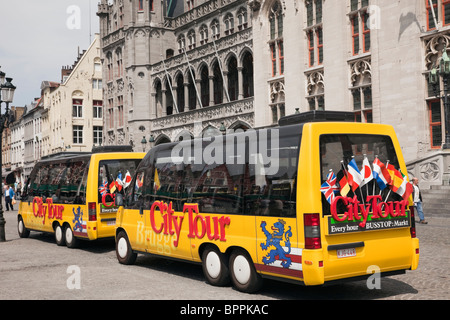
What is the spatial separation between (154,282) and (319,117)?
3.67m

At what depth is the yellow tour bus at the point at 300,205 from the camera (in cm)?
707

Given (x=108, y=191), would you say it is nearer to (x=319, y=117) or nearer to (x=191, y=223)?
(x=191, y=223)

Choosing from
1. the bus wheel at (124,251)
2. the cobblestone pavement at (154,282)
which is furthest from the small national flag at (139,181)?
the cobblestone pavement at (154,282)

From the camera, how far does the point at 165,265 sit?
437 inches

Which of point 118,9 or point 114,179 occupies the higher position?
point 118,9

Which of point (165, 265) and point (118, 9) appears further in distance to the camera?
point (118, 9)

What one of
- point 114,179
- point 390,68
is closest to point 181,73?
point 390,68

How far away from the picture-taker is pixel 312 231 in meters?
6.93

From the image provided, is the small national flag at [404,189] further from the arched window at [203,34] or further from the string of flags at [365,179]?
the arched window at [203,34]

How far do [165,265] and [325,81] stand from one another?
59.1 feet

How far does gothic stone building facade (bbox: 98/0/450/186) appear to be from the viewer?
74.6ft

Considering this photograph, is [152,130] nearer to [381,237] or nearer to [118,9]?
[118,9]

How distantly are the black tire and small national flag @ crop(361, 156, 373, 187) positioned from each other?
8411 mm

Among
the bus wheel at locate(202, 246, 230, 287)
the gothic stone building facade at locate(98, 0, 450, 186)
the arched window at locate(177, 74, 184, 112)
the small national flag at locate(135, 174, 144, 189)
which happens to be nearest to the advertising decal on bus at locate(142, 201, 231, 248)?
the bus wheel at locate(202, 246, 230, 287)
